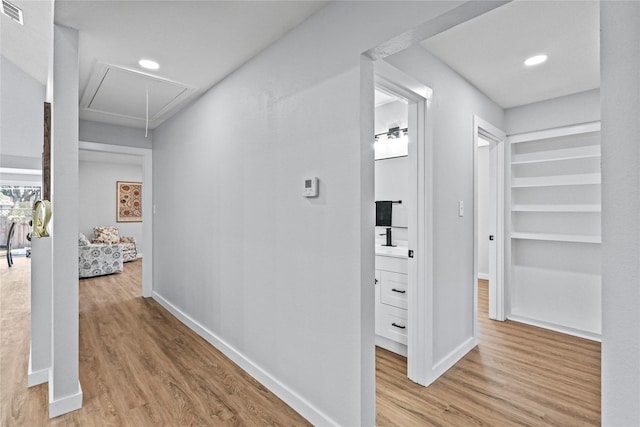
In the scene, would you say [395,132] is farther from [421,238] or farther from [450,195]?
[421,238]

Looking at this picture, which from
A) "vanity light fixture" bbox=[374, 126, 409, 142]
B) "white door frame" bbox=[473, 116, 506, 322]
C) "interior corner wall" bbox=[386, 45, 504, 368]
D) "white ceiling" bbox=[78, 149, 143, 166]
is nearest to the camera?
"interior corner wall" bbox=[386, 45, 504, 368]

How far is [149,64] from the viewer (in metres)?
2.63

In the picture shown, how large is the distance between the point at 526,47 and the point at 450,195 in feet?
3.76

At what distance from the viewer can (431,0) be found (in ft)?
4.62

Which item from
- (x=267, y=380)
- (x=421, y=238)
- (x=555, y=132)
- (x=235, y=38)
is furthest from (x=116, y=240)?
(x=555, y=132)

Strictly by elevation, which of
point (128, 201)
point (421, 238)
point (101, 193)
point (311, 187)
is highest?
point (101, 193)

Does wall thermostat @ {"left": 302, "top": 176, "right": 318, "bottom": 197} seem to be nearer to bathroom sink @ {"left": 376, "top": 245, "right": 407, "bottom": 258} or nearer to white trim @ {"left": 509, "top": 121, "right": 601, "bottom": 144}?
bathroom sink @ {"left": 376, "top": 245, "right": 407, "bottom": 258}

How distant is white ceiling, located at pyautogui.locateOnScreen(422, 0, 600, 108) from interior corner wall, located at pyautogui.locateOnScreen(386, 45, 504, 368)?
16 centimetres

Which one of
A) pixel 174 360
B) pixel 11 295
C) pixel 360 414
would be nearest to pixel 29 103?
pixel 11 295

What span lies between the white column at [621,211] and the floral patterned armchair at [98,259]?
22.7 ft

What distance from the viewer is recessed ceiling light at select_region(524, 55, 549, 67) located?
250cm

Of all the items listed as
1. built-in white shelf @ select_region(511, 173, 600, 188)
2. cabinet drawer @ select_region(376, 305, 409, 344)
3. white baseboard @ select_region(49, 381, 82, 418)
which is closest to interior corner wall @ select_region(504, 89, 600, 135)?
built-in white shelf @ select_region(511, 173, 600, 188)

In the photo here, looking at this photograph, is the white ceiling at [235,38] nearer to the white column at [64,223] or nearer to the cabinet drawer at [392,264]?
the white column at [64,223]

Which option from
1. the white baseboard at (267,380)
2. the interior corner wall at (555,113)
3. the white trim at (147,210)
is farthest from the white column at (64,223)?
the interior corner wall at (555,113)
